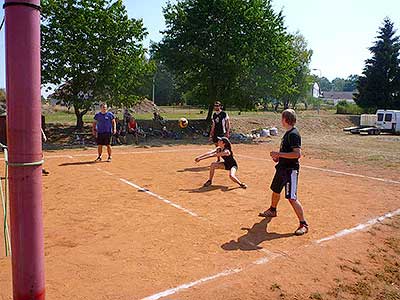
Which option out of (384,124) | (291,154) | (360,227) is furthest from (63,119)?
(384,124)

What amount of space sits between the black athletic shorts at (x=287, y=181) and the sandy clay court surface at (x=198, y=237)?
60 cm

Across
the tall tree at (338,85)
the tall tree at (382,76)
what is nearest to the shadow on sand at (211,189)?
the tall tree at (382,76)

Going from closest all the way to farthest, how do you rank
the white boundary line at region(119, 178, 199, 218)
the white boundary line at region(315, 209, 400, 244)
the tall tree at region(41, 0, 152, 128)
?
the white boundary line at region(315, 209, 400, 244) → the white boundary line at region(119, 178, 199, 218) → the tall tree at region(41, 0, 152, 128)

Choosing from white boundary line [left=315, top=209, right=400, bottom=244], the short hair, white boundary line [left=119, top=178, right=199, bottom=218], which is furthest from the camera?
white boundary line [left=119, top=178, right=199, bottom=218]

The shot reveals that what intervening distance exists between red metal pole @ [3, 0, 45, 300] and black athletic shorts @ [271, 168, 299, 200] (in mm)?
4305

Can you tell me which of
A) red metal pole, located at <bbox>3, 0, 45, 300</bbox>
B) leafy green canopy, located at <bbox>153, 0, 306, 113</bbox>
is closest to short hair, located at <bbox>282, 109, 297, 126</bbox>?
red metal pole, located at <bbox>3, 0, 45, 300</bbox>

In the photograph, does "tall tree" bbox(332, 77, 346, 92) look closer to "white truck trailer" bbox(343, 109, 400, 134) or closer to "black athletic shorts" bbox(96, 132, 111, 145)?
"white truck trailer" bbox(343, 109, 400, 134)

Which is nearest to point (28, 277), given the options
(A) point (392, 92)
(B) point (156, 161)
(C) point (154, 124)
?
(B) point (156, 161)

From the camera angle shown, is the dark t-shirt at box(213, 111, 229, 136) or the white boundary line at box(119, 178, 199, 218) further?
the dark t-shirt at box(213, 111, 229, 136)

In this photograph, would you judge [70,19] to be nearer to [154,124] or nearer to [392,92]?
[154,124]

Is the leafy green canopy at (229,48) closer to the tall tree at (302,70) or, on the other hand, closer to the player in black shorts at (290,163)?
the player in black shorts at (290,163)

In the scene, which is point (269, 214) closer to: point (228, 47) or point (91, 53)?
point (91, 53)

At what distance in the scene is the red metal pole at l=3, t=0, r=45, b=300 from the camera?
5.27 feet

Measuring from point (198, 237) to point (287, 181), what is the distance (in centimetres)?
164
